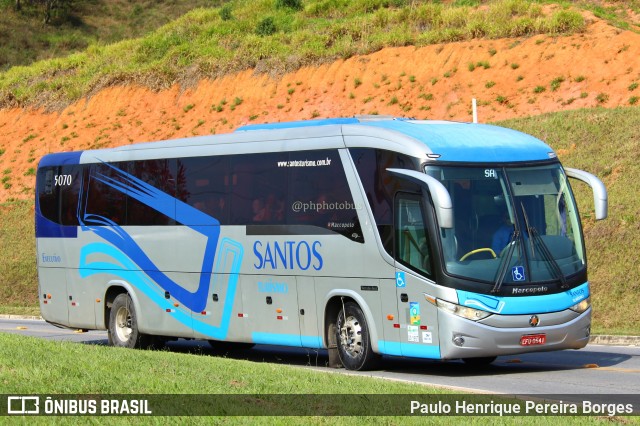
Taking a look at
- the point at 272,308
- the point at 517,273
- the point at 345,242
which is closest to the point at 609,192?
the point at 272,308

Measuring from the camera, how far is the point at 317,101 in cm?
4900

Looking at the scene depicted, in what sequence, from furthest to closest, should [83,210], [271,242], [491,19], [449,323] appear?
[491,19], [83,210], [271,242], [449,323]

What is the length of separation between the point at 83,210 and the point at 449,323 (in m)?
9.17

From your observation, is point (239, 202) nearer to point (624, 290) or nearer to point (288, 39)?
point (624, 290)

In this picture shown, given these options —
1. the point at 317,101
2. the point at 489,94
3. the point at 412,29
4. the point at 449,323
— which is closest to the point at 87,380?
the point at 449,323

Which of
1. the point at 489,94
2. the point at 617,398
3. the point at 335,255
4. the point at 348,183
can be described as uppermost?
the point at 489,94

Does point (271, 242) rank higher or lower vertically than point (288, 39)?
lower

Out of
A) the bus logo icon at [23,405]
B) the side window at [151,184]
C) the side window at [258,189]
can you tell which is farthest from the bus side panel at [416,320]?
the bus logo icon at [23,405]

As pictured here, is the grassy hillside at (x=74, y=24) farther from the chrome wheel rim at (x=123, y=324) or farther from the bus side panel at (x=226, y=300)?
the bus side panel at (x=226, y=300)

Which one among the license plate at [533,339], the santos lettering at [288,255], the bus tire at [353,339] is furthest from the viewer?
the santos lettering at [288,255]

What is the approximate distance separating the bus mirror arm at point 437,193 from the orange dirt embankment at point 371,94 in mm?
26614

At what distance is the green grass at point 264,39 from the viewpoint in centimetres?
4794

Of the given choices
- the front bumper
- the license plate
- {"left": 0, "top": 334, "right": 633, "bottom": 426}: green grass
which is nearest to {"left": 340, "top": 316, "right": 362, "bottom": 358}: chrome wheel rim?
the front bumper

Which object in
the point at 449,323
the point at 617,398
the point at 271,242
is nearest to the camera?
the point at 617,398
